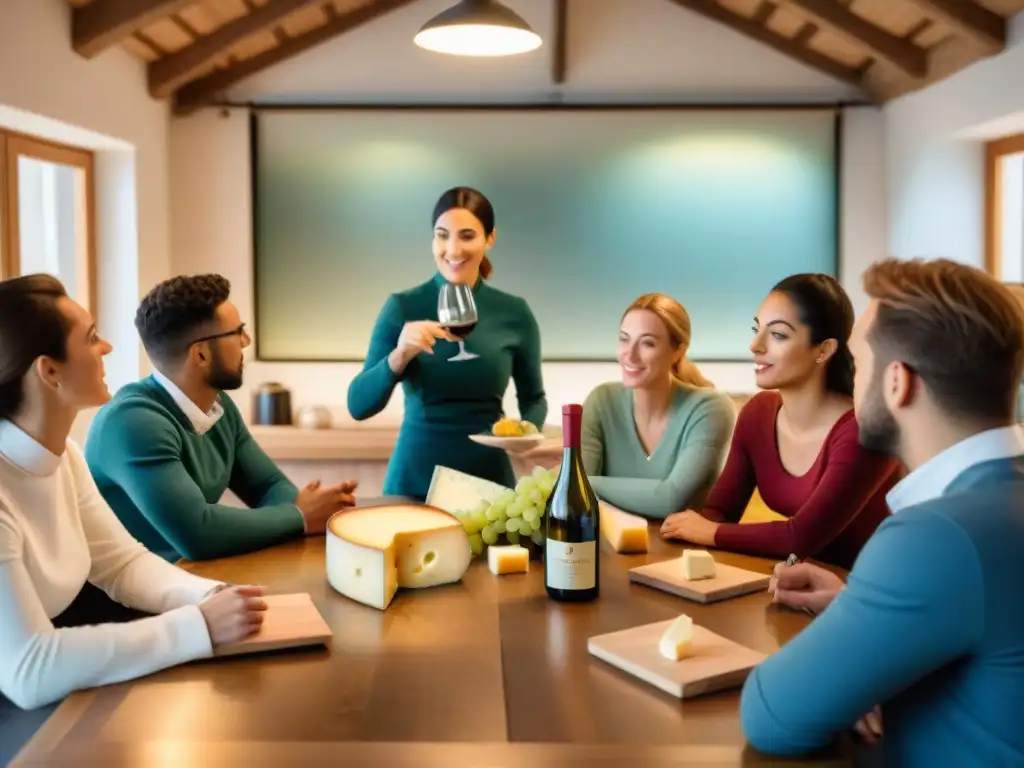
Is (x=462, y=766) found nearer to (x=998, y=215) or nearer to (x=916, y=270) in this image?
(x=916, y=270)

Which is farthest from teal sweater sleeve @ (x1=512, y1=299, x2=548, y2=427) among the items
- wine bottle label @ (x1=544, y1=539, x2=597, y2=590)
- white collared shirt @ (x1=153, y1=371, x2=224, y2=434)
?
wine bottle label @ (x1=544, y1=539, x2=597, y2=590)

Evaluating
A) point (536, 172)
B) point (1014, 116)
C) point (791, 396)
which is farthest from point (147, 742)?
point (536, 172)

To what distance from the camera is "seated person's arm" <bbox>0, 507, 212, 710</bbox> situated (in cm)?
131

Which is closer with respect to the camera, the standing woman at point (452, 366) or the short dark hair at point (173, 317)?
the short dark hair at point (173, 317)

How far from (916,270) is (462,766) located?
0.79 metres

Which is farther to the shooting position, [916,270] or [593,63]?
[593,63]

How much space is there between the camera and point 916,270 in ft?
4.03

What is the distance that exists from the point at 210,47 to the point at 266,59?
1.73ft

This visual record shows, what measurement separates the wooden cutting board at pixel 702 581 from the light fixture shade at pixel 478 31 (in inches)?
71.6

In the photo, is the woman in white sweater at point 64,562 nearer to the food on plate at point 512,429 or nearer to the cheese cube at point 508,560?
the cheese cube at point 508,560

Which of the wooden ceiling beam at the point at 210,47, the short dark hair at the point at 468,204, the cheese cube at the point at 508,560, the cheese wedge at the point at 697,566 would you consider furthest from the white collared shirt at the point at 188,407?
the wooden ceiling beam at the point at 210,47

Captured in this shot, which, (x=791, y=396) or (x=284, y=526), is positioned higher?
(x=791, y=396)

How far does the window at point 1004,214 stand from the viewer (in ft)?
16.4

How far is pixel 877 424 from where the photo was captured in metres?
1.26
